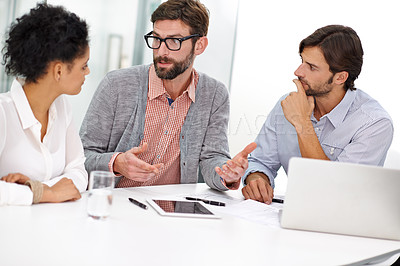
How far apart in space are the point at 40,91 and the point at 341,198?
107cm

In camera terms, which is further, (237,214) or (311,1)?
(311,1)

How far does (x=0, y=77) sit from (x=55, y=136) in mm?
1411

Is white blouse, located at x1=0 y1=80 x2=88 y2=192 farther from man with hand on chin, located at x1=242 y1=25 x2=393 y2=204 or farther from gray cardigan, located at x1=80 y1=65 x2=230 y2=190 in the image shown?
man with hand on chin, located at x1=242 y1=25 x2=393 y2=204

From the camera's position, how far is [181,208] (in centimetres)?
161

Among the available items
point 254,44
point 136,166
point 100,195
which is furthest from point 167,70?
point 254,44

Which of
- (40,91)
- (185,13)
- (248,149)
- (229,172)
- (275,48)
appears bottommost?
(229,172)

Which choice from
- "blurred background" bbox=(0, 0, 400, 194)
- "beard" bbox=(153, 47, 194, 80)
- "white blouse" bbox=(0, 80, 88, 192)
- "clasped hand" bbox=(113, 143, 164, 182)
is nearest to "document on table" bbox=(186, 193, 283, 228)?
"clasped hand" bbox=(113, 143, 164, 182)

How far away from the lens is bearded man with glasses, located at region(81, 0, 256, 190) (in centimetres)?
230

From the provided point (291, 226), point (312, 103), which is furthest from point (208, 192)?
point (312, 103)

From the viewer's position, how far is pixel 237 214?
5.47 feet

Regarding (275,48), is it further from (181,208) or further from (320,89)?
(181,208)

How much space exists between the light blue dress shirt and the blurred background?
4.75ft

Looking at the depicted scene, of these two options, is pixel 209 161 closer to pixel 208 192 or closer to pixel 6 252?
pixel 208 192

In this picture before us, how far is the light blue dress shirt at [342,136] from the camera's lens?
7.40 feet
